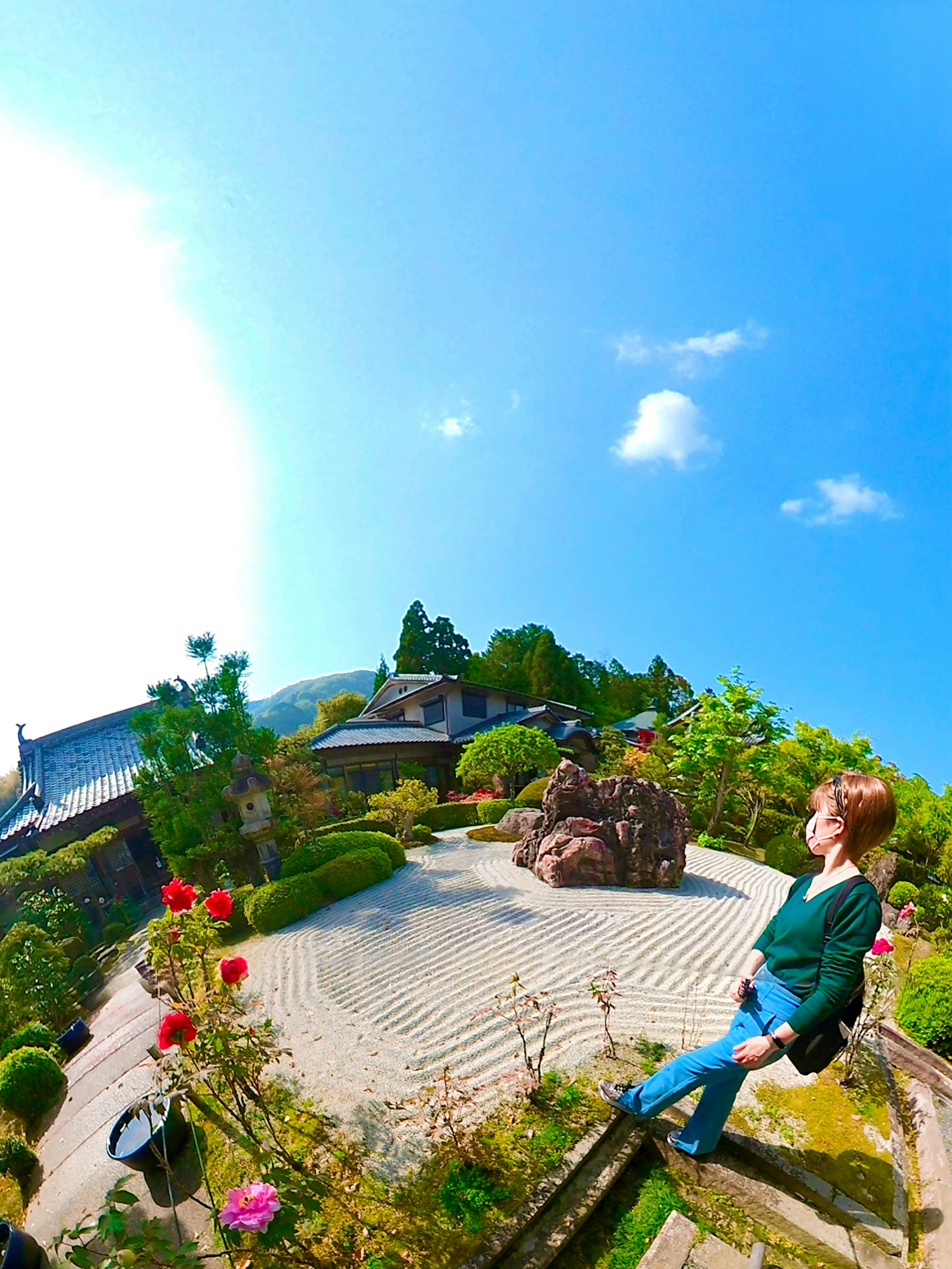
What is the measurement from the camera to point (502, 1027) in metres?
6.07

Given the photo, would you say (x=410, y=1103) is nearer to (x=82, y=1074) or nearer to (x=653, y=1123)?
(x=653, y=1123)

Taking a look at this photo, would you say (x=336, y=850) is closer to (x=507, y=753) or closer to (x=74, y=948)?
(x=74, y=948)

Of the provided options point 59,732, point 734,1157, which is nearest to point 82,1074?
point 734,1157

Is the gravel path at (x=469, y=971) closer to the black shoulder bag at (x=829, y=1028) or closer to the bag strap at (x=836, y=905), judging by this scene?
the black shoulder bag at (x=829, y=1028)

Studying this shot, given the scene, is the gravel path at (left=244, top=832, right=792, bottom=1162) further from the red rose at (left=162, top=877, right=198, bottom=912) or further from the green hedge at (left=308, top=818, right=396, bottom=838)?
the green hedge at (left=308, top=818, right=396, bottom=838)

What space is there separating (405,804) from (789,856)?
11.8m

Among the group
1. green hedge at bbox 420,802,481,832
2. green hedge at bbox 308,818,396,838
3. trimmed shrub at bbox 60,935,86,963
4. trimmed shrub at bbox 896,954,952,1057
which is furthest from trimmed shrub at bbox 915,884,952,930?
trimmed shrub at bbox 60,935,86,963

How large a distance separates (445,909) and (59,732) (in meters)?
18.1

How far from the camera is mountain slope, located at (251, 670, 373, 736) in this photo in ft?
370

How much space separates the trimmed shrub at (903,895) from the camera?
1208 centimetres

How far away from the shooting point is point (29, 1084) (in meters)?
7.03

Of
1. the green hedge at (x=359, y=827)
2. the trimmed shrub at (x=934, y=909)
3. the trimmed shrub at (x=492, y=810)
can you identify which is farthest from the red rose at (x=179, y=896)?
the trimmed shrub at (x=492, y=810)

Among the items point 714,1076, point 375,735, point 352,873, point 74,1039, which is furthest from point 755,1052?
point 375,735

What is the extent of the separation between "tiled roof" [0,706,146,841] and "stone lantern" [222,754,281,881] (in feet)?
17.0
